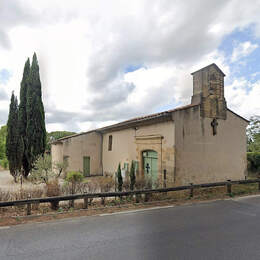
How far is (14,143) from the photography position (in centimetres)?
1581

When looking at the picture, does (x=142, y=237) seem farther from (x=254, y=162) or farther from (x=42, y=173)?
(x=254, y=162)

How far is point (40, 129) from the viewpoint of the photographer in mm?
15711

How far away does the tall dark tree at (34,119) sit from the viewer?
1534 centimetres

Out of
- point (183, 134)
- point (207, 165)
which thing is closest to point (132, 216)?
point (183, 134)

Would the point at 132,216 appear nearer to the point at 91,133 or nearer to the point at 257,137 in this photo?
the point at 91,133

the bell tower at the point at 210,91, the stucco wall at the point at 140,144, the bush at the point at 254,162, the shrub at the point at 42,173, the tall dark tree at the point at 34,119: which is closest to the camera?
the stucco wall at the point at 140,144

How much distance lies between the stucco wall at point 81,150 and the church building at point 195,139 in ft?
13.4

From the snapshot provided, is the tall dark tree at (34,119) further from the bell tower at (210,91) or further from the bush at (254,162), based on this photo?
the bush at (254,162)

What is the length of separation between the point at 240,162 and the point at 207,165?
3003 mm

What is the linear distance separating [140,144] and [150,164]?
140cm

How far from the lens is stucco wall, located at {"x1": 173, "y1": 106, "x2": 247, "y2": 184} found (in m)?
10.6

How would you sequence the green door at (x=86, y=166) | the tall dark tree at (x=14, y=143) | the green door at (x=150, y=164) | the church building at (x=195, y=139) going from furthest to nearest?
the green door at (x=86, y=166), the tall dark tree at (x=14, y=143), the green door at (x=150, y=164), the church building at (x=195, y=139)

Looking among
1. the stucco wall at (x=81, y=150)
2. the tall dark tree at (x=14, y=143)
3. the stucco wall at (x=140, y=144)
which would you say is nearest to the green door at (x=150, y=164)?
the stucco wall at (x=140, y=144)

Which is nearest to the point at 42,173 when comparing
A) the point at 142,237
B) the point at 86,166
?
the point at 86,166
